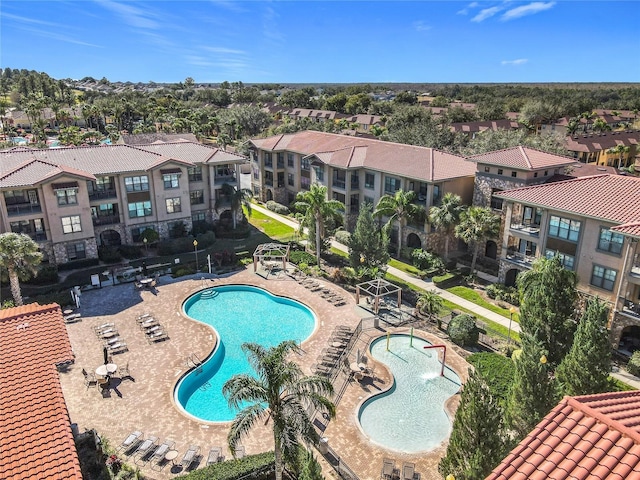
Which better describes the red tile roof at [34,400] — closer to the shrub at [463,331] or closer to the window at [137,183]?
the shrub at [463,331]

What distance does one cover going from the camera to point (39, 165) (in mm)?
43438

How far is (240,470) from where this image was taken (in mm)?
20422

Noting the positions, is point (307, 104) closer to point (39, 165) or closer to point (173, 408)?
point (39, 165)

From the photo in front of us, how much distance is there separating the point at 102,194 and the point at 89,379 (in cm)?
2401

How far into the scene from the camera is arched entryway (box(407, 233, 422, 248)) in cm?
4884

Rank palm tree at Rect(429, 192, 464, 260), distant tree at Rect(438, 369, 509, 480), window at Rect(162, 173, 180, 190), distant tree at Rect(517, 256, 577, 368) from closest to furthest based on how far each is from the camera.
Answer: distant tree at Rect(438, 369, 509, 480)
distant tree at Rect(517, 256, 577, 368)
palm tree at Rect(429, 192, 464, 260)
window at Rect(162, 173, 180, 190)

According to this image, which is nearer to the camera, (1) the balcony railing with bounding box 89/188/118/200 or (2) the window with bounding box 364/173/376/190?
(1) the balcony railing with bounding box 89/188/118/200

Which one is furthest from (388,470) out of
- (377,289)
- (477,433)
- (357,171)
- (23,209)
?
(23,209)

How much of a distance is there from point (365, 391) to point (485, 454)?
11614 millimetres

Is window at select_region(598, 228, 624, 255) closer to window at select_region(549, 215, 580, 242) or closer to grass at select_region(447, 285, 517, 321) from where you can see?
window at select_region(549, 215, 580, 242)

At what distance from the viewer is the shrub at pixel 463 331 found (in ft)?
105

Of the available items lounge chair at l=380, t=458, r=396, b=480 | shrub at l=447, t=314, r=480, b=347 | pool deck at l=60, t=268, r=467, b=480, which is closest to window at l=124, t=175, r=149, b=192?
pool deck at l=60, t=268, r=467, b=480

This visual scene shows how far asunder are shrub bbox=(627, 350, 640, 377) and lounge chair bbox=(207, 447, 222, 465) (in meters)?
25.0

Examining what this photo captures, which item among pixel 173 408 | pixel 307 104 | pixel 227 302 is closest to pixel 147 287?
pixel 227 302
